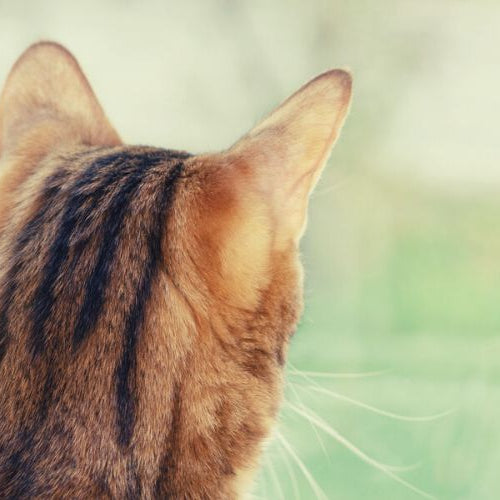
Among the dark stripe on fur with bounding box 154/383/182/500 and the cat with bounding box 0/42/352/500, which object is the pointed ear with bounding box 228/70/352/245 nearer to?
the cat with bounding box 0/42/352/500

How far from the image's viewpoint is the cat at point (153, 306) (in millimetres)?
456

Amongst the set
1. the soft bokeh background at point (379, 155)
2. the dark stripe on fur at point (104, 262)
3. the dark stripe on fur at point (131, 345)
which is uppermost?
the dark stripe on fur at point (104, 262)

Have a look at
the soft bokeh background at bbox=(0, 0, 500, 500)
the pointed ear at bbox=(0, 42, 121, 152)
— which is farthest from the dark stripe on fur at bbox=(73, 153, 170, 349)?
the soft bokeh background at bbox=(0, 0, 500, 500)

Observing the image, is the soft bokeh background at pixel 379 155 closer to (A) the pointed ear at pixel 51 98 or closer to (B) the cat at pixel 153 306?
(A) the pointed ear at pixel 51 98

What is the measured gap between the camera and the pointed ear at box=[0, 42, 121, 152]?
657 mm

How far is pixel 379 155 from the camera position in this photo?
3.35 ft

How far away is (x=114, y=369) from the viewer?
18.0 inches

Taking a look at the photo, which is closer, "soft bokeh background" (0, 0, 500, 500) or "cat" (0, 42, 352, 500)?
"cat" (0, 42, 352, 500)

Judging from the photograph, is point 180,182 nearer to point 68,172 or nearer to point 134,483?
point 68,172

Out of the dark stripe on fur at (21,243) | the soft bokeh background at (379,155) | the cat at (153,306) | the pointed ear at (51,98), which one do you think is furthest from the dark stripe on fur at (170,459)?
the soft bokeh background at (379,155)

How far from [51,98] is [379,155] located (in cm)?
51

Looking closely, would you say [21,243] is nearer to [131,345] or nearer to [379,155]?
[131,345]

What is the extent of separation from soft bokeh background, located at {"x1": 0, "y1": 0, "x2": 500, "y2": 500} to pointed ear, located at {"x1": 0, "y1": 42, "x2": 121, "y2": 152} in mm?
316

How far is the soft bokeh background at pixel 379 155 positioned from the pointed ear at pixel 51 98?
316 millimetres
